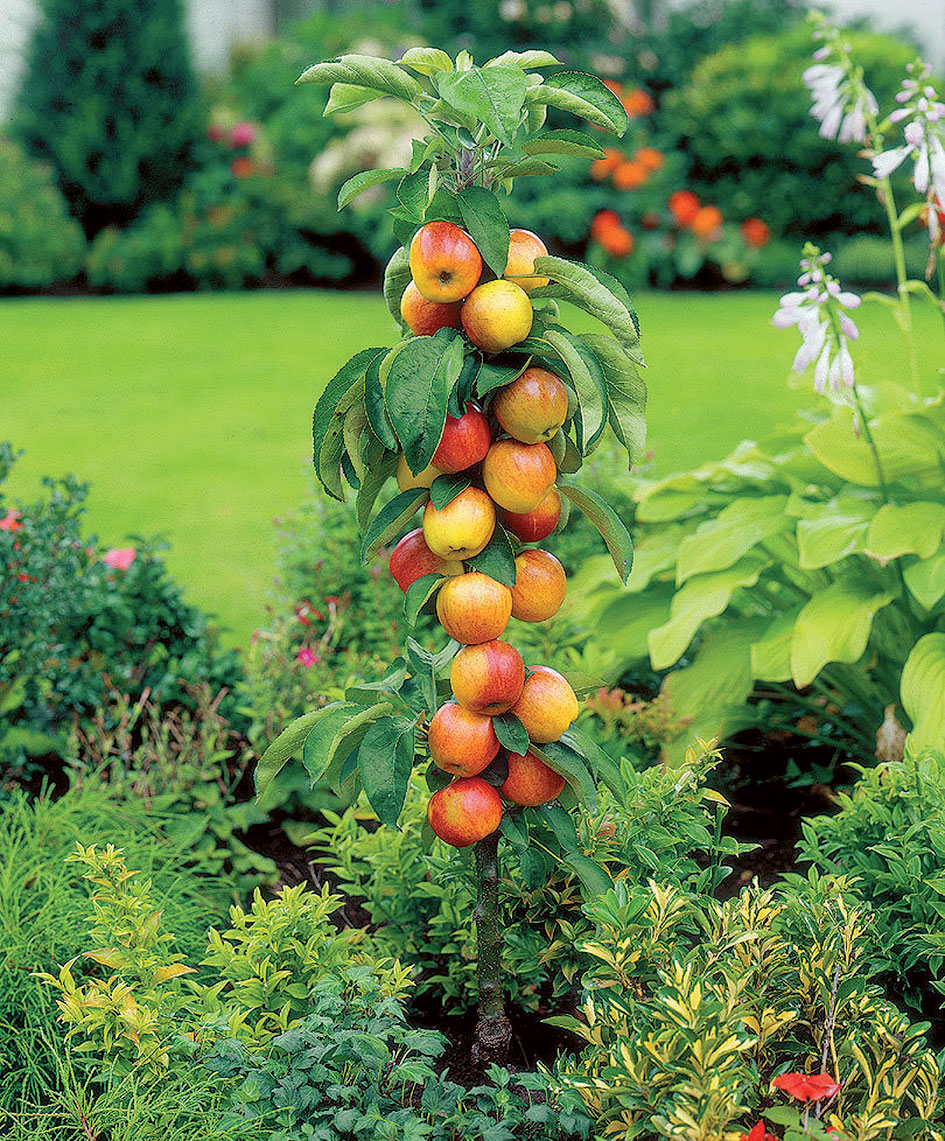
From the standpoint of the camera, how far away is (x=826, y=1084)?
1.46 m

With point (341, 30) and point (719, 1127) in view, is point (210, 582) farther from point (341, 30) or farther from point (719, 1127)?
point (341, 30)

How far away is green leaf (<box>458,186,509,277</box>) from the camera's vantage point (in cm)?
160

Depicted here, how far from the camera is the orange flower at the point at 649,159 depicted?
8980 mm

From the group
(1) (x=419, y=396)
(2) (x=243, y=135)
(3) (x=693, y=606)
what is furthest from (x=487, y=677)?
(2) (x=243, y=135)

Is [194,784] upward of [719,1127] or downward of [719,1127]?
downward

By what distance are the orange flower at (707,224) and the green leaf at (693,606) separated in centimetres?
656

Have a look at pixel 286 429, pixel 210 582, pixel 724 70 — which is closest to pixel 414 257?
pixel 210 582

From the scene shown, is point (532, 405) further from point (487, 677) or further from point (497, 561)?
point (487, 677)

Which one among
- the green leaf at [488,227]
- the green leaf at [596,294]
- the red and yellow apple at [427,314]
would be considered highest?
the green leaf at [488,227]

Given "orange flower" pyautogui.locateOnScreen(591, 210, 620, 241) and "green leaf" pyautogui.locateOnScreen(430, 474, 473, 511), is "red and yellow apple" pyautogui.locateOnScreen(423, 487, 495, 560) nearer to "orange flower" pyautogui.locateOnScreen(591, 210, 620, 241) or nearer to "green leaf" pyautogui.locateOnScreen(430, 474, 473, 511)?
"green leaf" pyautogui.locateOnScreen(430, 474, 473, 511)

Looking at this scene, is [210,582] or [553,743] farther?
[210,582]

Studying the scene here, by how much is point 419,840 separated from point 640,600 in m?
1.11

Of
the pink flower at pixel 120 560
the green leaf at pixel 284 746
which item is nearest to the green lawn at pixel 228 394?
the pink flower at pixel 120 560

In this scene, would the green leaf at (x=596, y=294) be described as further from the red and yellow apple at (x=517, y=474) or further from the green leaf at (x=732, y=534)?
the green leaf at (x=732, y=534)
